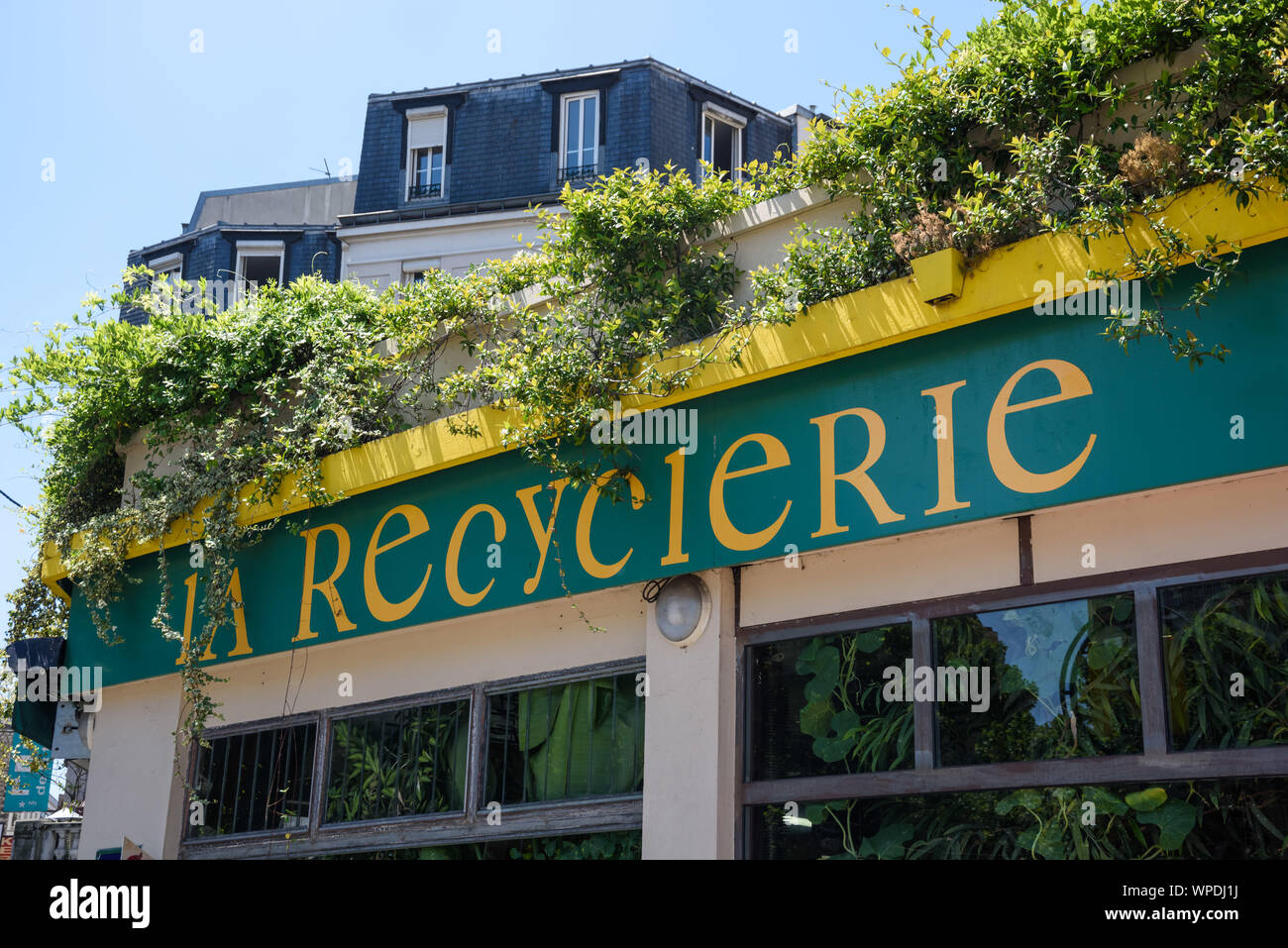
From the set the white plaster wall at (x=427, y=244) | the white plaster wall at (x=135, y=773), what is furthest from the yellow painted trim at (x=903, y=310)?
the white plaster wall at (x=427, y=244)

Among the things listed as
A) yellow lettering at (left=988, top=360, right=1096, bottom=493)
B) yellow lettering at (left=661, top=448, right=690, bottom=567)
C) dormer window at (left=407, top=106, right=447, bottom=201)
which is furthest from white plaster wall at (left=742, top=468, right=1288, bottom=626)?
dormer window at (left=407, top=106, right=447, bottom=201)

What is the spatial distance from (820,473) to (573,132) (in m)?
19.5

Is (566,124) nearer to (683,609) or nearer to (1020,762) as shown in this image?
(683,609)

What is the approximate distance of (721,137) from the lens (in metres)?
26.2

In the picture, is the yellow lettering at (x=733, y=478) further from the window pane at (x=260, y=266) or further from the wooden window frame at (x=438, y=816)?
the window pane at (x=260, y=266)

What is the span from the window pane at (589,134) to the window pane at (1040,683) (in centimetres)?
1948

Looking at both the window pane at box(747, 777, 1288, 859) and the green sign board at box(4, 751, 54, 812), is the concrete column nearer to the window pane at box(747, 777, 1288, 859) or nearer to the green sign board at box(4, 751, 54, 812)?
the window pane at box(747, 777, 1288, 859)

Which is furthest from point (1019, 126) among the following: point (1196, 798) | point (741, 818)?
point (741, 818)

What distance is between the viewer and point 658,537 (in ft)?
24.7

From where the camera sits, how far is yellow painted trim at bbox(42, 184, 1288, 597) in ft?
18.9

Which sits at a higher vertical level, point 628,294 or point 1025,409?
point 628,294

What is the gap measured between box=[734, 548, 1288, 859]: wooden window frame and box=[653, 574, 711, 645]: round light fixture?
0.20m

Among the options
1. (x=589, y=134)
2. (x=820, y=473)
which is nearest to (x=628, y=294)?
(x=820, y=473)

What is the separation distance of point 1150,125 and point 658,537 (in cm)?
333
